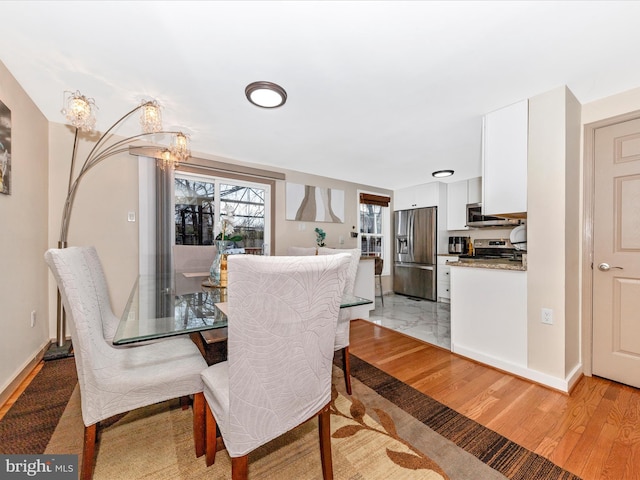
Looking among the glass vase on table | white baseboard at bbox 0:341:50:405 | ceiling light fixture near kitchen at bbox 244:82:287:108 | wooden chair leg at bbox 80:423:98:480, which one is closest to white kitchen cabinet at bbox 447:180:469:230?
ceiling light fixture near kitchen at bbox 244:82:287:108

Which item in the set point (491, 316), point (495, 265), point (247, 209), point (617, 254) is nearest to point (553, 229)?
point (495, 265)

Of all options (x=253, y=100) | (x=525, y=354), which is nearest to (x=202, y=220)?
(x=253, y=100)

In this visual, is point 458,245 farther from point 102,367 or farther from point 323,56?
point 102,367

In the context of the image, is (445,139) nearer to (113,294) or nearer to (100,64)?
(100,64)

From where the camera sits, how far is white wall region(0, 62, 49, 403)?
180 cm

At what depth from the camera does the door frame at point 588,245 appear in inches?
82.9

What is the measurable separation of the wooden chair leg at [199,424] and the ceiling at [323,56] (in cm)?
187

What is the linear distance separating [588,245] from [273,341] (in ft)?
8.65

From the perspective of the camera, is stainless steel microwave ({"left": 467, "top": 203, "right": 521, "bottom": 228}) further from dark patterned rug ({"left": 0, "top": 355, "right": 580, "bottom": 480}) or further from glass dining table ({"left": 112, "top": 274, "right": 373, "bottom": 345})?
glass dining table ({"left": 112, "top": 274, "right": 373, "bottom": 345})

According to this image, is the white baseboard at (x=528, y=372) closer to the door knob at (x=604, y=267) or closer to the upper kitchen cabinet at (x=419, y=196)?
the door knob at (x=604, y=267)

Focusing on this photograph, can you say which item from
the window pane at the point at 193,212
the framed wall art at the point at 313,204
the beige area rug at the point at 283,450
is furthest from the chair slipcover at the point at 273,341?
the framed wall art at the point at 313,204

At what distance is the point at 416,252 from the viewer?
504 cm

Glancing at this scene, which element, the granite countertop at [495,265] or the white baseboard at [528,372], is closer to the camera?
the white baseboard at [528,372]

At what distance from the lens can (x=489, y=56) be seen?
63.9 inches
